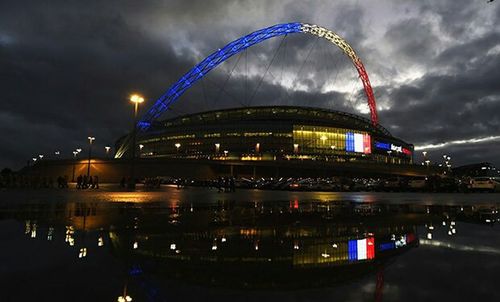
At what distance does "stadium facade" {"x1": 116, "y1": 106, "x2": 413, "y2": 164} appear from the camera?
13725cm

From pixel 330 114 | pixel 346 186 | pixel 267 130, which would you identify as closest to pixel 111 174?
pixel 267 130

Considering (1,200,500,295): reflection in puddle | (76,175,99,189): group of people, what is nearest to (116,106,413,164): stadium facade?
(76,175,99,189): group of people

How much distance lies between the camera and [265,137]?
138 metres

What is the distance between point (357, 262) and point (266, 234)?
3.27 metres

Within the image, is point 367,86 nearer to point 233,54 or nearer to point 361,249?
point 233,54

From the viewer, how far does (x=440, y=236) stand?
28.3ft

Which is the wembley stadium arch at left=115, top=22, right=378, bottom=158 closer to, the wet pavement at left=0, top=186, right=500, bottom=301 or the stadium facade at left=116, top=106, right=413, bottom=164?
the stadium facade at left=116, top=106, right=413, bottom=164

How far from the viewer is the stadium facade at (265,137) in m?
137

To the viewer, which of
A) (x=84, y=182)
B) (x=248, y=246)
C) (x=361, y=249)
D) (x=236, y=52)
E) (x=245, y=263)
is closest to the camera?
(x=245, y=263)

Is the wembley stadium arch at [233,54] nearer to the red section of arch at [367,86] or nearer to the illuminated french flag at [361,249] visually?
the red section of arch at [367,86]

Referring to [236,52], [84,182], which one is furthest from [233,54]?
[84,182]

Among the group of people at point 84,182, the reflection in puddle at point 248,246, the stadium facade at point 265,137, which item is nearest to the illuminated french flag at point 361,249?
the reflection in puddle at point 248,246

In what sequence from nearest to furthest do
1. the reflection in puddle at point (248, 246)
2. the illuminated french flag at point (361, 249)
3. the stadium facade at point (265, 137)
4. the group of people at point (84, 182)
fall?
the reflection in puddle at point (248, 246)
the illuminated french flag at point (361, 249)
the group of people at point (84, 182)
the stadium facade at point (265, 137)

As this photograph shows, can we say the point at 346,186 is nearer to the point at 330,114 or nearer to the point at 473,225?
the point at 473,225
